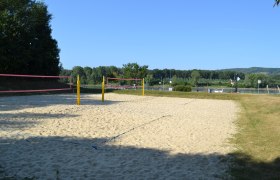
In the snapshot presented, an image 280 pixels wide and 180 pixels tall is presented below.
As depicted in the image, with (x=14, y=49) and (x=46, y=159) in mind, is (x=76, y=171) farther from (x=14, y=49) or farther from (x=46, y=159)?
(x=14, y=49)

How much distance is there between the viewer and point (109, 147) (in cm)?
690

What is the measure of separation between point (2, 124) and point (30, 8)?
78.6 feet

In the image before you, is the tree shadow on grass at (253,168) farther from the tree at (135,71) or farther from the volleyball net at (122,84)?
the tree at (135,71)

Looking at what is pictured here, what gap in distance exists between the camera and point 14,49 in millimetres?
27844

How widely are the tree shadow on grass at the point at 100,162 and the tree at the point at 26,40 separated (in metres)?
21.5

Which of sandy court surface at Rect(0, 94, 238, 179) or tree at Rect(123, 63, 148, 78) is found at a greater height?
tree at Rect(123, 63, 148, 78)

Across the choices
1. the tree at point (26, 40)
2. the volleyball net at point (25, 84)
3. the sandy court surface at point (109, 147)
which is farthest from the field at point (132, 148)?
the tree at point (26, 40)

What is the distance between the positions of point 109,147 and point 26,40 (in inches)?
988

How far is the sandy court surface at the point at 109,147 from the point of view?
5.20 meters

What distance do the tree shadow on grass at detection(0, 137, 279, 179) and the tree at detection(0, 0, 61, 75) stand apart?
21511 mm

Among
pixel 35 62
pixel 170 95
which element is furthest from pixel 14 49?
pixel 170 95

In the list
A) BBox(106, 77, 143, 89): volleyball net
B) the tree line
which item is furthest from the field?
the tree line

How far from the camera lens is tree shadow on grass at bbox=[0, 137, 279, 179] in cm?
505

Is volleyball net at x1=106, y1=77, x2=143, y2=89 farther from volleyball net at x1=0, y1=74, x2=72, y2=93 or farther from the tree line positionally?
the tree line
